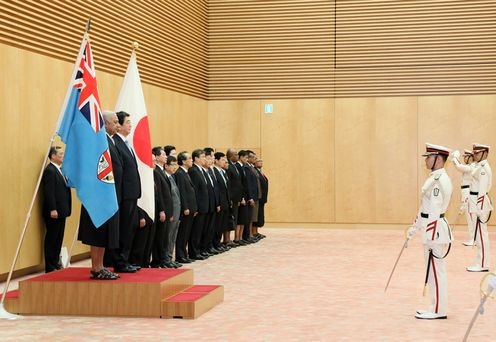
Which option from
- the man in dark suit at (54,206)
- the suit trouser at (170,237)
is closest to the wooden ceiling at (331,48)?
the suit trouser at (170,237)

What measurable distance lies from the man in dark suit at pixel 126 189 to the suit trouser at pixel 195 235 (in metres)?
3.75

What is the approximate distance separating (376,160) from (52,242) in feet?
32.5

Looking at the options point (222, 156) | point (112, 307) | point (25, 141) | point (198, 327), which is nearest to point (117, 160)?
point (112, 307)

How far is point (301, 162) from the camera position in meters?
18.1

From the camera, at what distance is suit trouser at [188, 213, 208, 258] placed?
37.0 feet

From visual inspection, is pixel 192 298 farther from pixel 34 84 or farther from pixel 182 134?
pixel 182 134

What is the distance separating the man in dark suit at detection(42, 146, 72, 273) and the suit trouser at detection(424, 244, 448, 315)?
4726mm

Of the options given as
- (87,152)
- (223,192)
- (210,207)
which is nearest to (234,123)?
(223,192)

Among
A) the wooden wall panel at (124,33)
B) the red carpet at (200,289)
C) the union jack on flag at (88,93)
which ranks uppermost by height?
the wooden wall panel at (124,33)

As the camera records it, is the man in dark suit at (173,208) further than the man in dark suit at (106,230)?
Yes

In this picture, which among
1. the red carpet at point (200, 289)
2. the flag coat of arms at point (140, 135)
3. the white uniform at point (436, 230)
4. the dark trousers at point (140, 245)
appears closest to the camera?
the white uniform at point (436, 230)

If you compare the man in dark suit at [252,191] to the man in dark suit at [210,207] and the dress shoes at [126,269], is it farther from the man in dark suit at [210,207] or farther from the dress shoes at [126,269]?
the dress shoes at [126,269]

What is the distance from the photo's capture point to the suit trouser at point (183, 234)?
35.5 ft

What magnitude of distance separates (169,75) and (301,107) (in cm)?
395
